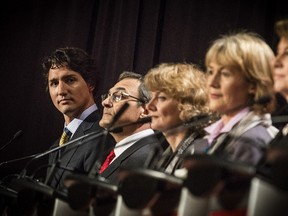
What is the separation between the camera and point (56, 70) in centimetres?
403

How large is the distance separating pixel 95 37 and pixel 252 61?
2.54 m

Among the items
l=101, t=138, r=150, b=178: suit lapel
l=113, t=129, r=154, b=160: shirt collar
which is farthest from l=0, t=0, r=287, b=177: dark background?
l=101, t=138, r=150, b=178: suit lapel

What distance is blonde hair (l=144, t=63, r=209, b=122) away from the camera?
274 centimetres

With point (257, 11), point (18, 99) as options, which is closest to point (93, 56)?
point (18, 99)

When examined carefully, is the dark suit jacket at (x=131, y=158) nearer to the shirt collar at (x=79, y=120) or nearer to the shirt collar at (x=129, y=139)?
the shirt collar at (x=129, y=139)

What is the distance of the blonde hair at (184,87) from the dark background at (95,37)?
81 cm

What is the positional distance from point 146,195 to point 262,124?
0.55 meters

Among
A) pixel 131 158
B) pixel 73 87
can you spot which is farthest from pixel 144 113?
pixel 73 87

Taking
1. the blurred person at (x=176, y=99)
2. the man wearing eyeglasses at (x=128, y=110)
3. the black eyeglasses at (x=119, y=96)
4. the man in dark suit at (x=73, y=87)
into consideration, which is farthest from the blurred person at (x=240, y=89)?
the man in dark suit at (x=73, y=87)

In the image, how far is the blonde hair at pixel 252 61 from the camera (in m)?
2.12

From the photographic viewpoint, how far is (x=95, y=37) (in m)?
4.50

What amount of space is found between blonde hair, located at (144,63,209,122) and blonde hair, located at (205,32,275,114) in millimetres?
546

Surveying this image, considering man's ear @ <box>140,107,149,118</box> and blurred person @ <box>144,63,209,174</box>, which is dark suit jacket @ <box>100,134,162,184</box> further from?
man's ear @ <box>140,107,149,118</box>

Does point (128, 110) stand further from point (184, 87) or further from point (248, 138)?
point (248, 138)
